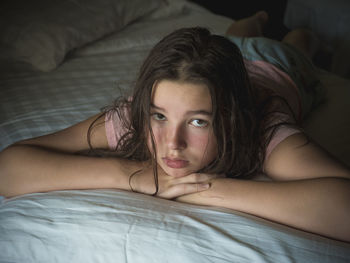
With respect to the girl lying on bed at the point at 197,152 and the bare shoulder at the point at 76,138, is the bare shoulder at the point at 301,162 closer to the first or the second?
the girl lying on bed at the point at 197,152

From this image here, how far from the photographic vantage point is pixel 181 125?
2.06ft

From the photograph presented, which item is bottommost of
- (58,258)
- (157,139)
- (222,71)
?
(58,258)

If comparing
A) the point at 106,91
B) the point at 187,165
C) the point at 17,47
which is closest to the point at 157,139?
the point at 187,165

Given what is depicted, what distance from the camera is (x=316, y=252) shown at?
0.50 m

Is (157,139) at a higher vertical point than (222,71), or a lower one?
lower

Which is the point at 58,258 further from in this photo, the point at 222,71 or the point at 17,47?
the point at 17,47

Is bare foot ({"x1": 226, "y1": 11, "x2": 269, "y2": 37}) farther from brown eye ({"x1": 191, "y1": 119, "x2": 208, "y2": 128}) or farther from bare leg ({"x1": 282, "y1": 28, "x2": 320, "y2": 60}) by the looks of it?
brown eye ({"x1": 191, "y1": 119, "x2": 208, "y2": 128})

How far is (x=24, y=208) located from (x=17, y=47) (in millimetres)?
840

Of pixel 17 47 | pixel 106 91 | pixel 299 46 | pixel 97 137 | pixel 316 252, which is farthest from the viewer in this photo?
pixel 299 46

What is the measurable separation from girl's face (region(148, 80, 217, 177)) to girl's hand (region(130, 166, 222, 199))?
0.06 feet

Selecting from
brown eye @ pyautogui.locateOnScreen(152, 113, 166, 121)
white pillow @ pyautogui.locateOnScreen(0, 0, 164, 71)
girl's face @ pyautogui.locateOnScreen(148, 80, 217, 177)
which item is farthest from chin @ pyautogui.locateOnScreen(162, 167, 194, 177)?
white pillow @ pyautogui.locateOnScreen(0, 0, 164, 71)

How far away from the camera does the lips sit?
66cm

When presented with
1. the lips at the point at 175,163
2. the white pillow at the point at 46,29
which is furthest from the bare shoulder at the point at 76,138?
the white pillow at the point at 46,29

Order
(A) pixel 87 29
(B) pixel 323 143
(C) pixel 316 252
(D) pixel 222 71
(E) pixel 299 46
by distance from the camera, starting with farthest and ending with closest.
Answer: (E) pixel 299 46
(A) pixel 87 29
(B) pixel 323 143
(D) pixel 222 71
(C) pixel 316 252
